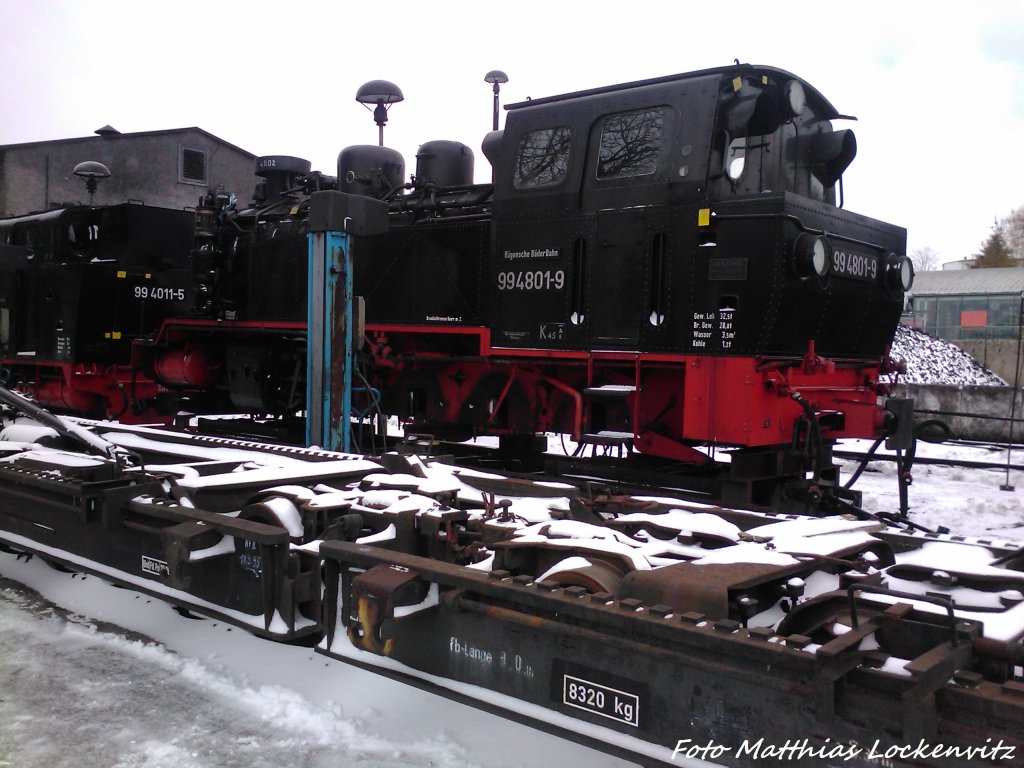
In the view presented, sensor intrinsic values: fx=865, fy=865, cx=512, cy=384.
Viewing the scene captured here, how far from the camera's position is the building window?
28.1 metres

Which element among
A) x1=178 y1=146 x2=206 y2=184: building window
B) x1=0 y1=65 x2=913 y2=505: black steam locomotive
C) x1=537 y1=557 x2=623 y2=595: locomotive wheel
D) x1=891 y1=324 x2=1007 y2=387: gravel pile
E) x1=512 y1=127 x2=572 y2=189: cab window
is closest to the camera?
x1=537 y1=557 x2=623 y2=595: locomotive wheel

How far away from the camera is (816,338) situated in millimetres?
6750

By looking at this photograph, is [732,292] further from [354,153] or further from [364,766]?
[354,153]

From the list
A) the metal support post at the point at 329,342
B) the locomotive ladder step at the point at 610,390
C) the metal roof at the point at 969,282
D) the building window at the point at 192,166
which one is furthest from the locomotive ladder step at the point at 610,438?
the metal roof at the point at 969,282

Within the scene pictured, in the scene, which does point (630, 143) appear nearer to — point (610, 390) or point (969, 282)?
point (610, 390)

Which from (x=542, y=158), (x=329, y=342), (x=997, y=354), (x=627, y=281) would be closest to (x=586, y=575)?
(x=627, y=281)

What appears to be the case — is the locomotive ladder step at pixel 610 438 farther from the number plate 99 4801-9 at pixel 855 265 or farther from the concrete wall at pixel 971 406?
the concrete wall at pixel 971 406

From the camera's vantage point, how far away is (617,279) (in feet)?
22.5

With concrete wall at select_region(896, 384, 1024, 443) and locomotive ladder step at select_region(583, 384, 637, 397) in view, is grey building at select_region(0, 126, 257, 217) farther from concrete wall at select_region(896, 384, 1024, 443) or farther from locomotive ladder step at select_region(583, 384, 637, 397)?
locomotive ladder step at select_region(583, 384, 637, 397)

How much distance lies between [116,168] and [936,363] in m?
25.1

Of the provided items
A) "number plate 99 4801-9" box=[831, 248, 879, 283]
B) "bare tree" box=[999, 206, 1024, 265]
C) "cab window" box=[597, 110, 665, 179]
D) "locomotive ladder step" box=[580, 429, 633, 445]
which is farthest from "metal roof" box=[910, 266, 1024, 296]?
"locomotive ladder step" box=[580, 429, 633, 445]

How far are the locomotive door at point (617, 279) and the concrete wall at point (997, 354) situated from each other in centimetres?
2215

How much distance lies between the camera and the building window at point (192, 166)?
2806cm

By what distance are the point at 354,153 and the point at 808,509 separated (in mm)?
6513
